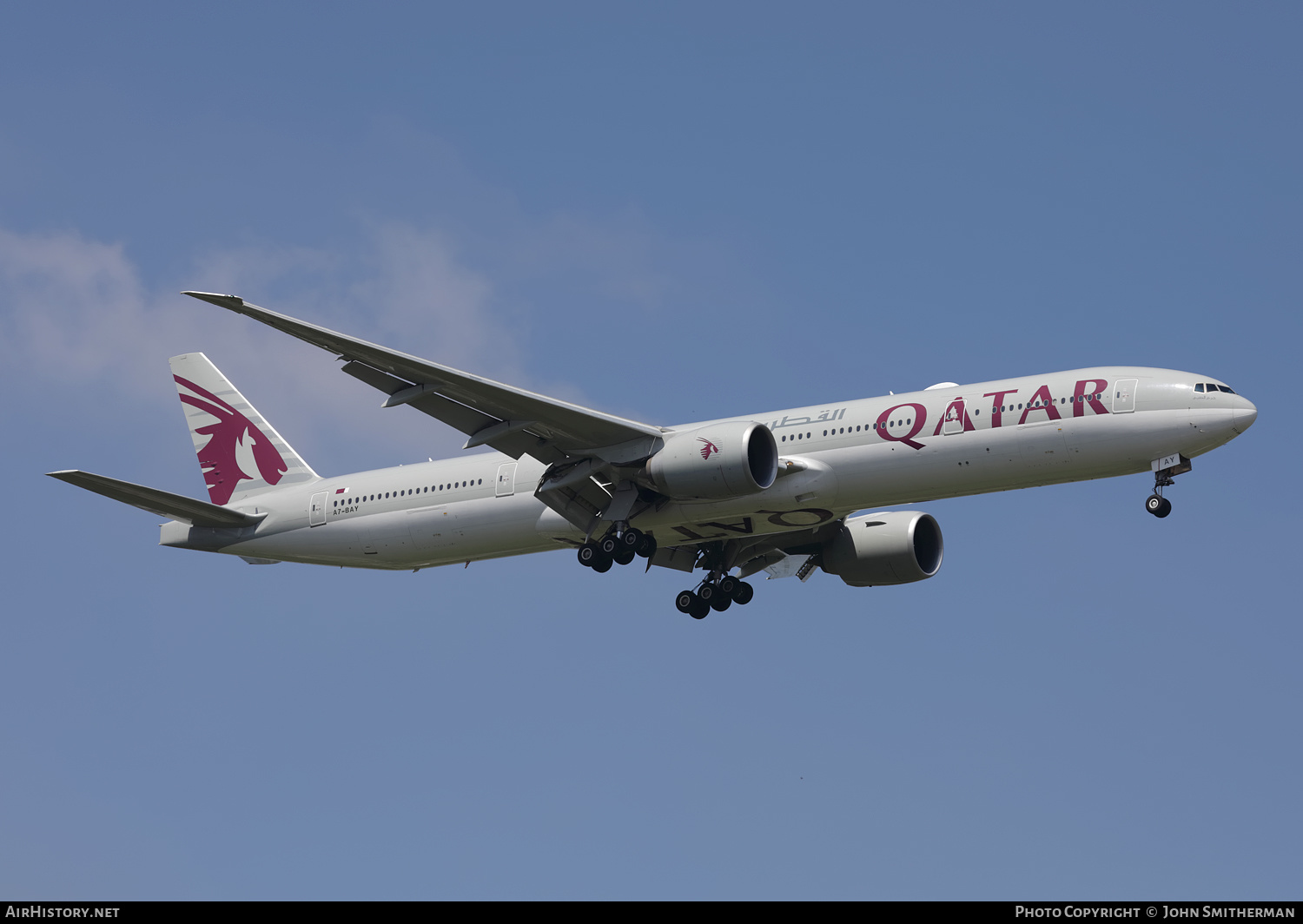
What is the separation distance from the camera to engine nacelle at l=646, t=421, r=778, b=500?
36.7 metres

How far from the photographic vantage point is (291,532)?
4378 centimetres

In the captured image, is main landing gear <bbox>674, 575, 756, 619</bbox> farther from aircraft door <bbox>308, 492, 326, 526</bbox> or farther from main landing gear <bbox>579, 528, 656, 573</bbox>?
aircraft door <bbox>308, 492, 326, 526</bbox>

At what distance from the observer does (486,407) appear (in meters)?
37.8

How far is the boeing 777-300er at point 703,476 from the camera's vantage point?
1398 inches

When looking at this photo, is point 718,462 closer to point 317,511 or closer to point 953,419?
point 953,419

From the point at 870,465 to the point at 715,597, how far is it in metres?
8.80

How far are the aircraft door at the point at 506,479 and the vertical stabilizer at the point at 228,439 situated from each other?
7.14 metres

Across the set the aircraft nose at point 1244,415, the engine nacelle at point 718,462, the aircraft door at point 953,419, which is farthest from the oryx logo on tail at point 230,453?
the aircraft nose at point 1244,415

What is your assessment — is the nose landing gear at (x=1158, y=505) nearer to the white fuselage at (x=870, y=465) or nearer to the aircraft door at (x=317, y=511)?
the white fuselage at (x=870, y=465)

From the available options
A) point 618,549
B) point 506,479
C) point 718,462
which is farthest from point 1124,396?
point 506,479

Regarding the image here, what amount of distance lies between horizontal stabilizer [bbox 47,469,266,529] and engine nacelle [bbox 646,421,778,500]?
527 inches

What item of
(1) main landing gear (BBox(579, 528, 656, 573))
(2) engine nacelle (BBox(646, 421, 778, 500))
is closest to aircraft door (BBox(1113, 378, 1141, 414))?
(2) engine nacelle (BBox(646, 421, 778, 500))
